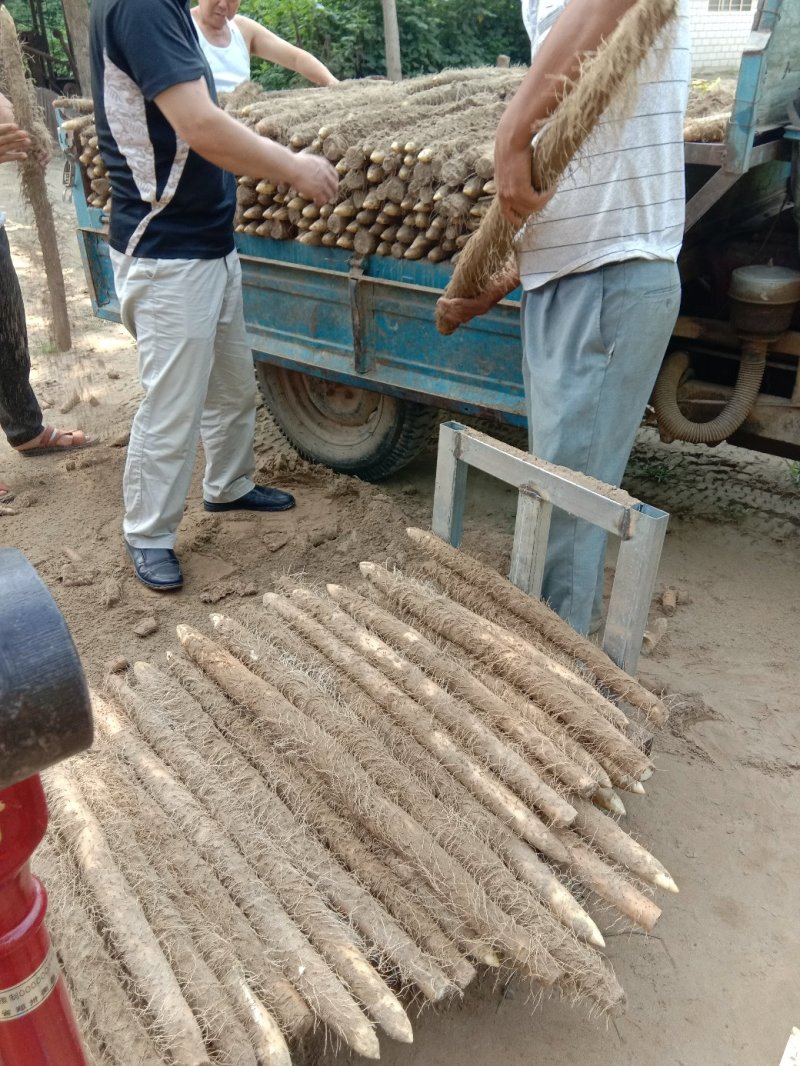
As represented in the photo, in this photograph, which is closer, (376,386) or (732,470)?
(376,386)

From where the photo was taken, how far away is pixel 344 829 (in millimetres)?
1926

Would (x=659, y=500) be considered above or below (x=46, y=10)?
below

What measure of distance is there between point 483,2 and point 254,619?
1483cm

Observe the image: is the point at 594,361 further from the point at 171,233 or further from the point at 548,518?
the point at 171,233

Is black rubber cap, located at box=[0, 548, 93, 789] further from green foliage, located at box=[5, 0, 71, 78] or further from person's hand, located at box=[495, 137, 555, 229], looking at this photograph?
green foliage, located at box=[5, 0, 71, 78]

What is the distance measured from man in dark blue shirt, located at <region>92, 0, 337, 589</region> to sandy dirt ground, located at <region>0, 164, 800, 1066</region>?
0.38m

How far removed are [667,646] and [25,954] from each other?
2.74 m

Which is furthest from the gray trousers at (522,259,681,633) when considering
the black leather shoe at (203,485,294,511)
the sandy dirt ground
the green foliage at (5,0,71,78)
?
the green foliage at (5,0,71,78)

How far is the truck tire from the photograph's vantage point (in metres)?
4.18

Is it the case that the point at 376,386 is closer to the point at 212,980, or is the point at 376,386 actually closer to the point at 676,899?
the point at 676,899

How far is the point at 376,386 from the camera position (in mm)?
3918

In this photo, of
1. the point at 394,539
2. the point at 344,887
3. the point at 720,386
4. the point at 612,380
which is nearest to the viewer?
the point at 344,887

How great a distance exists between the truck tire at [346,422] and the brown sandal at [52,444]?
116 centimetres

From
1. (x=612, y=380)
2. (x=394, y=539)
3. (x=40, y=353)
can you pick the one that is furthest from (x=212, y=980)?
(x=40, y=353)
